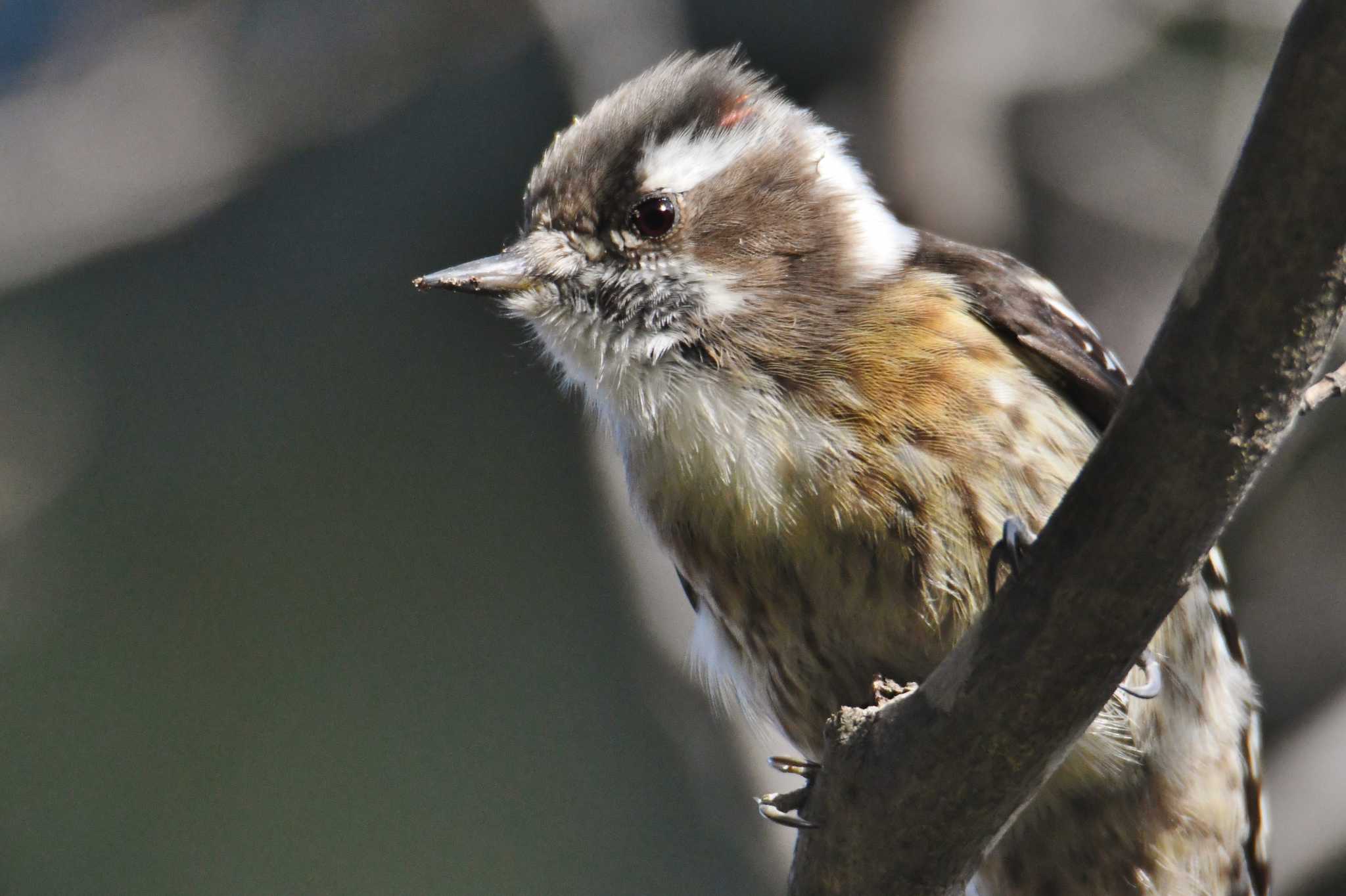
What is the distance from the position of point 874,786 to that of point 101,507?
555cm

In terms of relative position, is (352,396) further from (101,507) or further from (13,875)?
(13,875)

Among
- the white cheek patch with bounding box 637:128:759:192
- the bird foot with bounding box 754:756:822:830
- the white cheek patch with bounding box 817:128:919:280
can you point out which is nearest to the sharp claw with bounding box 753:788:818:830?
the bird foot with bounding box 754:756:822:830

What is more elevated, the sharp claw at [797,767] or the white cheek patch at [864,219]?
the white cheek patch at [864,219]

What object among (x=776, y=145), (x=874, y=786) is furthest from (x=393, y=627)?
(x=874, y=786)

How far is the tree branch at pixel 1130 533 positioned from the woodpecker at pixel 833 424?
1.76 feet

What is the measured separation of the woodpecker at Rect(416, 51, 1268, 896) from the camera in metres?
2.61

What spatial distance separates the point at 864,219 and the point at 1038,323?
40cm

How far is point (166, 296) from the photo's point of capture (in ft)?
22.9

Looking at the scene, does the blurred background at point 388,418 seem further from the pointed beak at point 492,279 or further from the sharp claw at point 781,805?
the sharp claw at point 781,805

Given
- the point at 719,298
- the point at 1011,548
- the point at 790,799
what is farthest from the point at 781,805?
the point at 719,298

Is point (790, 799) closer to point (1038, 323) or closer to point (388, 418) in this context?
point (1038, 323)

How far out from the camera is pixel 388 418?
6910 millimetres

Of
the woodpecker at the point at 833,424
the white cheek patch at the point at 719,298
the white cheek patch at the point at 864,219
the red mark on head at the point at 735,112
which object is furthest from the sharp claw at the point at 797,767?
the red mark on head at the point at 735,112

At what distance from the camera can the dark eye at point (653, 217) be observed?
9.43 ft
